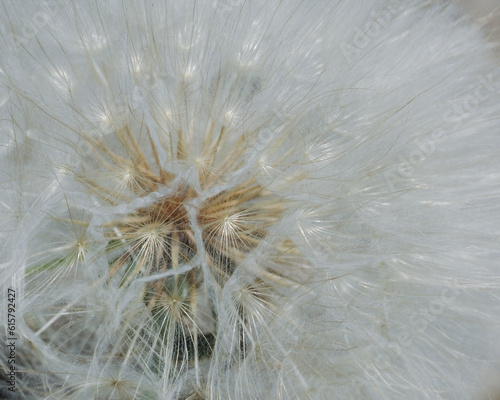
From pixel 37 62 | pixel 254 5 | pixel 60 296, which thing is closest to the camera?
pixel 60 296

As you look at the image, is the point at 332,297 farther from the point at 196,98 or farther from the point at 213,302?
Result: the point at 196,98

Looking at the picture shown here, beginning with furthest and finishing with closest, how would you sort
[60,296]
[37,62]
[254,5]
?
1. [254,5]
2. [37,62]
3. [60,296]

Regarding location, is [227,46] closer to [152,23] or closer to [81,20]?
[152,23]

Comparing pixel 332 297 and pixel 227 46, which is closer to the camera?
pixel 332 297

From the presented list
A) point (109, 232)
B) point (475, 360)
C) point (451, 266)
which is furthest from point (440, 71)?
point (109, 232)

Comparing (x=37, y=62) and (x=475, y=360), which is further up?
(x=37, y=62)

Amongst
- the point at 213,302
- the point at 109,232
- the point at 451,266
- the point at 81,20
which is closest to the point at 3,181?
the point at 109,232

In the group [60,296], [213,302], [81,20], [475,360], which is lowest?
[475,360]
